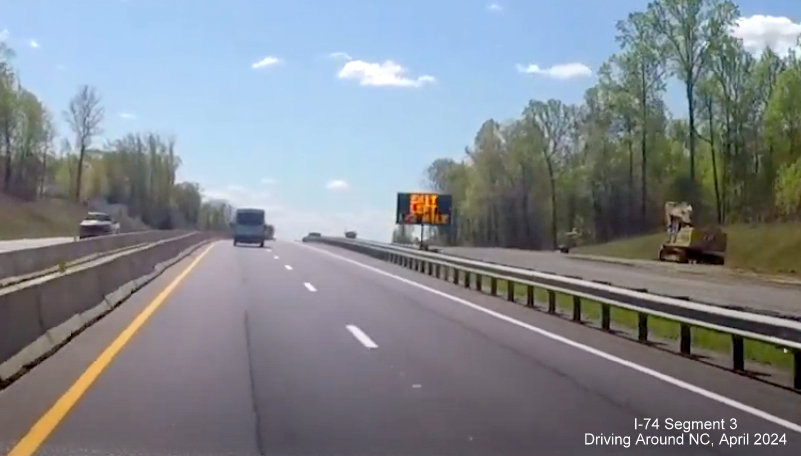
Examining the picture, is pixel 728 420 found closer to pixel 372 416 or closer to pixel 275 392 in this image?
pixel 372 416

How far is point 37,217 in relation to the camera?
106250 millimetres

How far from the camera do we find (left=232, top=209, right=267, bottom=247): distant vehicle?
7938cm

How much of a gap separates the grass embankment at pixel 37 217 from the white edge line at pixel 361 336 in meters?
68.9

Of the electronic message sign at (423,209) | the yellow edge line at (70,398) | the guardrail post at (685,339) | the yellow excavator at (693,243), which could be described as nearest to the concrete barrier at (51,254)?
the electronic message sign at (423,209)

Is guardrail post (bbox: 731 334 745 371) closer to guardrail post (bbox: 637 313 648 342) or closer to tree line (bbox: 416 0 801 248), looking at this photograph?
guardrail post (bbox: 637 313 648 342)

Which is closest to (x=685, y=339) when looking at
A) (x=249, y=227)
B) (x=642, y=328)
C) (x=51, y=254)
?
(x=642, y=328)

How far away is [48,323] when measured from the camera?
15656 mm

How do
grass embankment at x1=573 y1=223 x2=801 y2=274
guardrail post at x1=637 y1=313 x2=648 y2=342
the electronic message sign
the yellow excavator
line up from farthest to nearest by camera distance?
the electronic message sign → the yellow excavator → grass embankment at x1=573 y1=223 x2=801 y2=274 → guardrail post at x1=637 y1=313 x2=648 y2=342

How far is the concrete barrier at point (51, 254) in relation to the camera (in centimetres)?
3353

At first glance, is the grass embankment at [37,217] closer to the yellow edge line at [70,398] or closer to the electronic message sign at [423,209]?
the electronic message sign at [423,209]

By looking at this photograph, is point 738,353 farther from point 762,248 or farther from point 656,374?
point 762,248

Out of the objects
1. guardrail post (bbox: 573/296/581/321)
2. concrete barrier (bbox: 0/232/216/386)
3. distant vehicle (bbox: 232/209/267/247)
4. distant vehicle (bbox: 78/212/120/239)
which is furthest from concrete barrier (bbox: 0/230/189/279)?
distant vehicle (bbox: 232/209/267/247)

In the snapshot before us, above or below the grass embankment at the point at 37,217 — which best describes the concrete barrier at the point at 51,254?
below

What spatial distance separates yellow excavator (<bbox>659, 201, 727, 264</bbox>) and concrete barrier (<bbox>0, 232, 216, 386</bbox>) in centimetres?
4008
